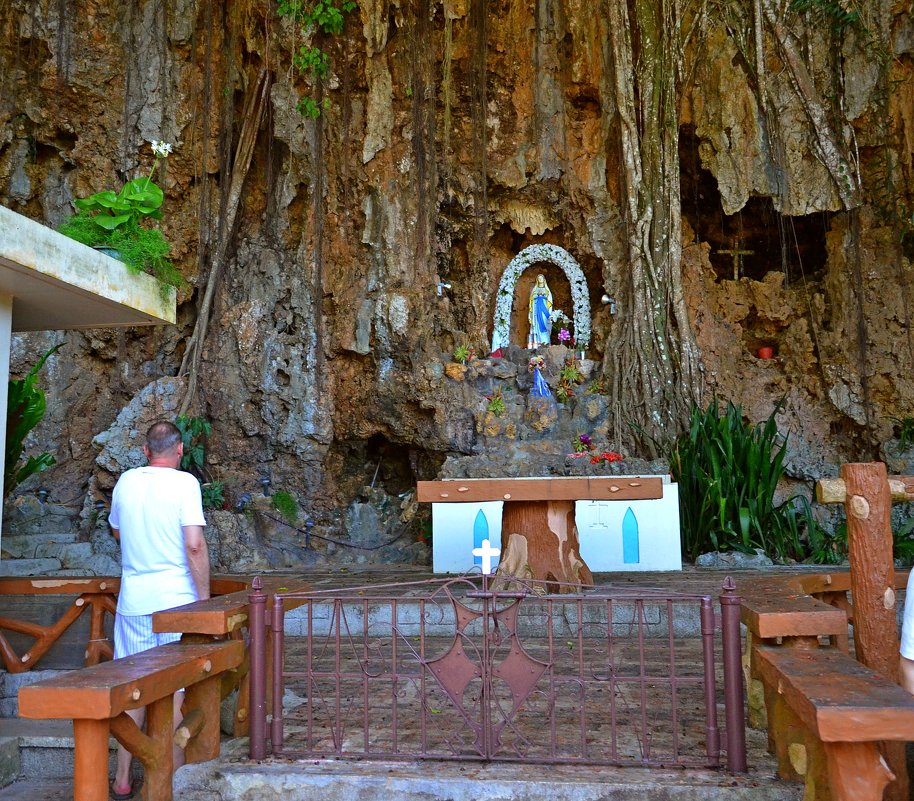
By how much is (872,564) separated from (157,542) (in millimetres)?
2521

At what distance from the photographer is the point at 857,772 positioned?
6.49 feet

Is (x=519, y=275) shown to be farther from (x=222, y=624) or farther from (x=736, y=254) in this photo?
(x=222, y=624)

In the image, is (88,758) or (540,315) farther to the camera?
(540,315)


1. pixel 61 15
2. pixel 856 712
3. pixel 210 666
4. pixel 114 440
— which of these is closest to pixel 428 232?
pixel 114 440

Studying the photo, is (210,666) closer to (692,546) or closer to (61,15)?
(692,546)

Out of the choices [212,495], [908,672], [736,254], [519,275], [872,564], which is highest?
[736,254]

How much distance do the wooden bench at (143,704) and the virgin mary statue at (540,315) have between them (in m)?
8.12

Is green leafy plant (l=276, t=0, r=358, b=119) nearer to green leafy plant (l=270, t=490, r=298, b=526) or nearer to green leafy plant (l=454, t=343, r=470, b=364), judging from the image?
green leafy plant (l=454, t=343, r=470, b=364)

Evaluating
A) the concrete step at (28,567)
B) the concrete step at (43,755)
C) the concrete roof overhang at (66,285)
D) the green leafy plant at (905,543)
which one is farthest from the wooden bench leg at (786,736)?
the concrete step at (28,567)

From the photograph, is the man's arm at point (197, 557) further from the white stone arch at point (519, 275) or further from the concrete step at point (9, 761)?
the white stone arch at point (519, 275)

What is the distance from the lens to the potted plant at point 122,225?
408 centimetres

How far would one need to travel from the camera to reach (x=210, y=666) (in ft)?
9.07

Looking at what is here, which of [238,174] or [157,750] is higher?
[238,174]

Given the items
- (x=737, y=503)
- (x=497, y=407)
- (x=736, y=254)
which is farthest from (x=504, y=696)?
(x=736, y=254)
